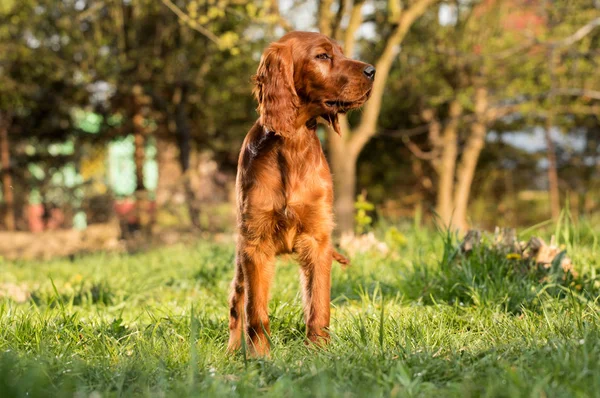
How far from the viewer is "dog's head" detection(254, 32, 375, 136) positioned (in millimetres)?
2934

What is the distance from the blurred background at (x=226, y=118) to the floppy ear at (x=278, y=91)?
5.69 metres

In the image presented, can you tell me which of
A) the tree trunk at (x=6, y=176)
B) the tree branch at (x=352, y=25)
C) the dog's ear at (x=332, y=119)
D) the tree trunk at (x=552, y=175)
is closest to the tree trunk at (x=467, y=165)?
the tree trunk at (x=552, y=175)

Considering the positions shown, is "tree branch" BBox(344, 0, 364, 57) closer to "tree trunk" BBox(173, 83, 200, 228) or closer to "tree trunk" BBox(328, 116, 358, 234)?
"tree trunk" BBox(328, 116, 358, 234)

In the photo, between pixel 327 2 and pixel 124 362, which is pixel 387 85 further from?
pixel 124 362

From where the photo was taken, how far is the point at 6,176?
10.8m

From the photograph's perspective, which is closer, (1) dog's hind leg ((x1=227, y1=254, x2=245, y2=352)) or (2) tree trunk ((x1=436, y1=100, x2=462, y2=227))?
(1) dog's hind leg ((x1=227, y1=254, x2=245, y2=352))

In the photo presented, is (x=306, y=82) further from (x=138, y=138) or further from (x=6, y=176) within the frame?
(x=6, y=176)

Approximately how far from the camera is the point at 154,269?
5.69m

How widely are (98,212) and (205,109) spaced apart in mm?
3354

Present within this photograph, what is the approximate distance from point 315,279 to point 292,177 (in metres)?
0.49

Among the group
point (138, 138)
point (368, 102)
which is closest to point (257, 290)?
point (368, 102)

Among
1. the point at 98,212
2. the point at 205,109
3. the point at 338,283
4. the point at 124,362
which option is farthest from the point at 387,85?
the point at 124,362

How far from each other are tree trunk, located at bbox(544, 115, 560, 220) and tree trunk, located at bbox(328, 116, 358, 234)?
4870 mm

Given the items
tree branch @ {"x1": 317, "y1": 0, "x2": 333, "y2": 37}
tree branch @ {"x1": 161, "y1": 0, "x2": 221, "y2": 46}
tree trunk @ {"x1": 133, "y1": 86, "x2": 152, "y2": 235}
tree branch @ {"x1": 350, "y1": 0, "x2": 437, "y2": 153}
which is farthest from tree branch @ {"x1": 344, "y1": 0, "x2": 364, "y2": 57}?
tree trunk @ {"x1": 133, "y1": 86, "x2": 152, "y2": 235}
